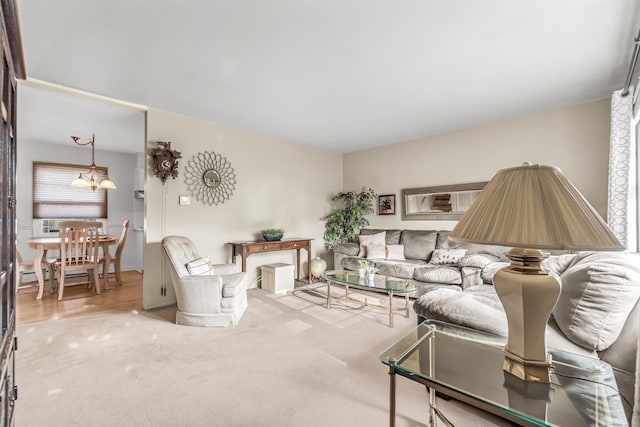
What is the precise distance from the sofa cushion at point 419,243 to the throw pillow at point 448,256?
0.27 meters

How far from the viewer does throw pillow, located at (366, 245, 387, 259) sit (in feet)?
15.1

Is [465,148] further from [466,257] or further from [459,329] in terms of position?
[459,329]

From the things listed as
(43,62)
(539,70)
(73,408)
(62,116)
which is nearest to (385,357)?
(73,408)

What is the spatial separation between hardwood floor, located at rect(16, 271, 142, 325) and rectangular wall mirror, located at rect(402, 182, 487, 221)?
4.29m

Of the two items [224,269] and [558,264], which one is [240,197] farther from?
[558,264]

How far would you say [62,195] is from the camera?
214 inches

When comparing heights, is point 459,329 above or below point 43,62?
below

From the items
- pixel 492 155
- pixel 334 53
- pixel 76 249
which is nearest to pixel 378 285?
pixel 334 53

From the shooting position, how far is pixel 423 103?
3.41 m

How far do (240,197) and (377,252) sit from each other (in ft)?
7.68

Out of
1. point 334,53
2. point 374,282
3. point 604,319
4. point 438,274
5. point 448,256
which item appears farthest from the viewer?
point 448,256

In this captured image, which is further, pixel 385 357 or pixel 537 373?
pixel 385 357

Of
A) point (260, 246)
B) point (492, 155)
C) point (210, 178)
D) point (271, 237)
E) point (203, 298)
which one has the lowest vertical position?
point (203, 298)

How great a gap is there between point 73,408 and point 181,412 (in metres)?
0.66
